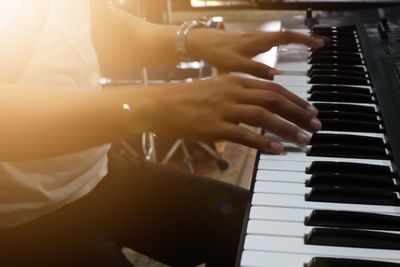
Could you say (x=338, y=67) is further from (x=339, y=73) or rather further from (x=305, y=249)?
(x=305, y=249)

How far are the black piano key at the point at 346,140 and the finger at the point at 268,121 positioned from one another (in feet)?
0.62

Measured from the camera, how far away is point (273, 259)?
1.92 feet

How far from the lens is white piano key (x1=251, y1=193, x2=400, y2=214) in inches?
26.6

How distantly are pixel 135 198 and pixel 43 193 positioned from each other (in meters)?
0.25

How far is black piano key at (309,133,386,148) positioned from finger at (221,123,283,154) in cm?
24

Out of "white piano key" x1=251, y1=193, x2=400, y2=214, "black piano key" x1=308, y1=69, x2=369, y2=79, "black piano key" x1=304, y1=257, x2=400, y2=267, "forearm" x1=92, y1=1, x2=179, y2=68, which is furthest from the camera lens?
"forearm" x1=92, y1=1, x2=179, y2=68

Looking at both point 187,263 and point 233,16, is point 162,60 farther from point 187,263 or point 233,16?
point 233,16

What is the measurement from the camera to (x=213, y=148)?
104 inches

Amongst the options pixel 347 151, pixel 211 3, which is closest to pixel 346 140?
pixel 347 151

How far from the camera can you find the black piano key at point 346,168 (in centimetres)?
75

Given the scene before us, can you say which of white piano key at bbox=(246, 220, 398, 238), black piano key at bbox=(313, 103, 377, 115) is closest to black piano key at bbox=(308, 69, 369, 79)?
black piano key at bbox=(313, 103, 377, 115)

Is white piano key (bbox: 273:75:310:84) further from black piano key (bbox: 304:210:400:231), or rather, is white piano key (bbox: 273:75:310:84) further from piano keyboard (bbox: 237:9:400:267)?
black piano key (bbox: 304:210:400:231)

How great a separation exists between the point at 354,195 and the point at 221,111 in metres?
0.24

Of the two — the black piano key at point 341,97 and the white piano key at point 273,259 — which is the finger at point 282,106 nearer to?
the white piano key at point 273,259
